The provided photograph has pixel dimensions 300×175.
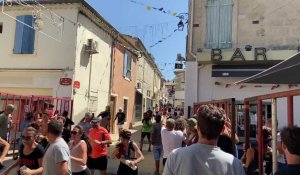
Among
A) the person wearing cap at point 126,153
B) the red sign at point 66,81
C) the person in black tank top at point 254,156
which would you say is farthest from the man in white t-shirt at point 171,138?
the red sign at point 66,81

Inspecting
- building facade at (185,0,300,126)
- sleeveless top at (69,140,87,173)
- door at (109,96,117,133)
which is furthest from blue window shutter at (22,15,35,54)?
sleeveless top at (69,140,87,173)

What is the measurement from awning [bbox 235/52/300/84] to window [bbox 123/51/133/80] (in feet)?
54.6

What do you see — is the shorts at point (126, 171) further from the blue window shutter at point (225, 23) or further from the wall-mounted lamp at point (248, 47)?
the blue window shutter at point (225, 23)

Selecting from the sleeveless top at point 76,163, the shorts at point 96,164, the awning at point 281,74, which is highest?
the awning at point 281,74

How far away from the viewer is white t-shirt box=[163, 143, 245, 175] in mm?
2535

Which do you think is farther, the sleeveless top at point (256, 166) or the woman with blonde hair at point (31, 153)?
the woman with blonde hair at point (31, 153)

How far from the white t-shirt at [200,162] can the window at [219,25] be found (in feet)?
40.3

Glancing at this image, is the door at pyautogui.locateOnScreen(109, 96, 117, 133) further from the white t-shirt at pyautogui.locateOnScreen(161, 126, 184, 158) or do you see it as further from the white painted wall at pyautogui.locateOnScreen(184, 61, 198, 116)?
the white t-shirt at pyautogui.locateOnScreen(161, 126, 184, 158)

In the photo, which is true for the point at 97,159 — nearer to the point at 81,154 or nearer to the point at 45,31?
the point at 81,154

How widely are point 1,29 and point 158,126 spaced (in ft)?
34.0

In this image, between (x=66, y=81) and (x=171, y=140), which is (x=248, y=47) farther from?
(x=171, y=140)

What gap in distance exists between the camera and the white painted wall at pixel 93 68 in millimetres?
15242

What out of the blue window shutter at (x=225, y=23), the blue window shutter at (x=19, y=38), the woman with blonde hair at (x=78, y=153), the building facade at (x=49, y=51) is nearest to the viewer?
the woman with blonde hair at (x=78, y=153)

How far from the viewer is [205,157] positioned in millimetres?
2547
